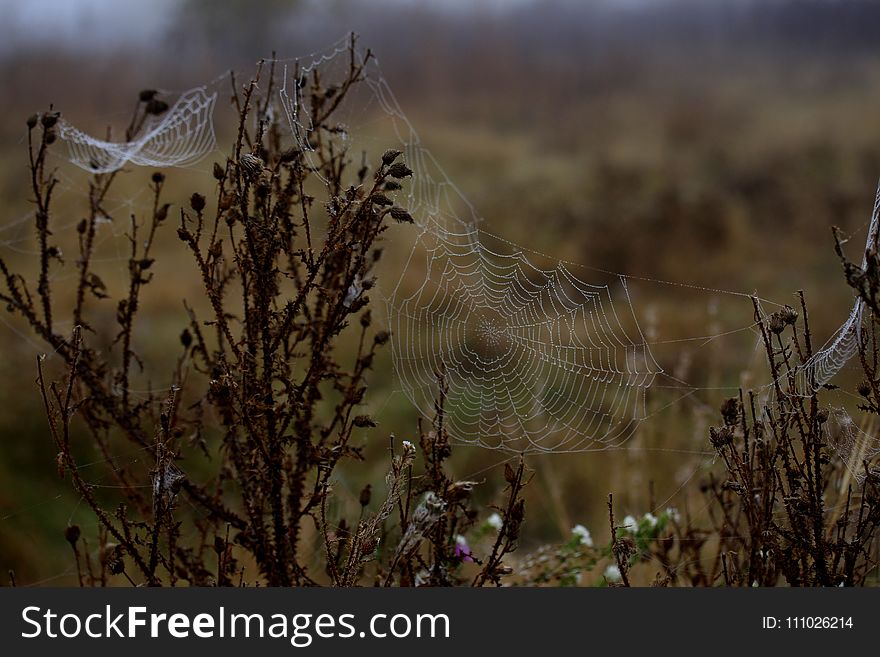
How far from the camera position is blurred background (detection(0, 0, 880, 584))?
16.9 feet

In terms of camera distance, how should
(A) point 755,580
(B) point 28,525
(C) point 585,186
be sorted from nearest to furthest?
(A) point 755,580
(B) point 28,525
(C) point 585,186

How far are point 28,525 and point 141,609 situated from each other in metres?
3.17

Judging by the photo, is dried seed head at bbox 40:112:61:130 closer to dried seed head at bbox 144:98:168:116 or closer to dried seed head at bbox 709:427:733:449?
dried seed head at bbox 144:98:168:116

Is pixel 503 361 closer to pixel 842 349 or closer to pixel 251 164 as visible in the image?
pixel 842 349

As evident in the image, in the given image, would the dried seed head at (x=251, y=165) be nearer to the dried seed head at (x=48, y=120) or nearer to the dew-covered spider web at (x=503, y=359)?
the dried seed head at (x=48, y=120)

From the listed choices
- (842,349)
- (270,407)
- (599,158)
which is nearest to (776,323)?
(842,349)

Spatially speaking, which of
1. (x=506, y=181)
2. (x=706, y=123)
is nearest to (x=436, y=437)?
(x=506, y=181)

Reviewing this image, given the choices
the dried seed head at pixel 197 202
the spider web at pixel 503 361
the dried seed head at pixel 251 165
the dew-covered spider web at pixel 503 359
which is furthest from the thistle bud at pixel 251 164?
the spider web at pixel 503 361

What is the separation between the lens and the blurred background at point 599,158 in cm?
514

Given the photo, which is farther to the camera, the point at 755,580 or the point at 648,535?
the point at 648,535

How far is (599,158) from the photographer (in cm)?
1625

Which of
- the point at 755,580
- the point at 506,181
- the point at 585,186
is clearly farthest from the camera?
the point at 506,181

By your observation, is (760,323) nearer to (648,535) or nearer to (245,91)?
(648,535)

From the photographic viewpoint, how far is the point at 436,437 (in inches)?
74.5
